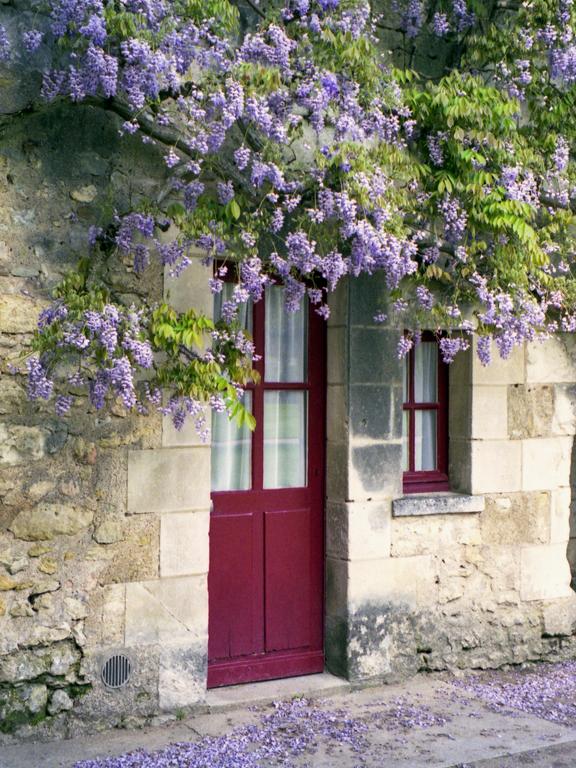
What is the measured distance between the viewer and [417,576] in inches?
225

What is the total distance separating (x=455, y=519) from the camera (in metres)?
5.86

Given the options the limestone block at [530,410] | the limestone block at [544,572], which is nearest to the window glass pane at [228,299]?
the limestone block at [530,410]

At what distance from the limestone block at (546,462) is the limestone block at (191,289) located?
2.32m

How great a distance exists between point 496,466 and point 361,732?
1.92 metres

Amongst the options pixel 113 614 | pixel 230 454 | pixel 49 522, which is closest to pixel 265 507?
pixel 230 454

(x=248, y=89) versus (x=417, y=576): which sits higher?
(x=248, y=89)

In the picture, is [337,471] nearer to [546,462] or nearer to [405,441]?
[405,441]

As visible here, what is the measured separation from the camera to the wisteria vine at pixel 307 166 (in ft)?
14.2

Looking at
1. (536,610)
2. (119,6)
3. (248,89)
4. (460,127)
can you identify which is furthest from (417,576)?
(119,6)

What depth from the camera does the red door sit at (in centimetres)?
531

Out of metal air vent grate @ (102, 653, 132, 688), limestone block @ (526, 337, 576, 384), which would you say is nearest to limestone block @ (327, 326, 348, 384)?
limestone block @ (526, 337, 576, 384)

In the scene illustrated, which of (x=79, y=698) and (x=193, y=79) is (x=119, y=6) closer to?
(x=193, y=79)

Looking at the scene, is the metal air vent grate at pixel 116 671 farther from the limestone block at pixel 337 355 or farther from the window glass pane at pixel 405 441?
the window glass pane at pixel 405 441

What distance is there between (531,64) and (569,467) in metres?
2.48
